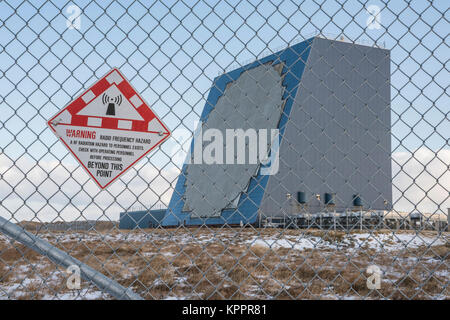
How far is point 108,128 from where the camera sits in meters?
2.62

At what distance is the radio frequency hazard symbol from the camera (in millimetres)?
2598

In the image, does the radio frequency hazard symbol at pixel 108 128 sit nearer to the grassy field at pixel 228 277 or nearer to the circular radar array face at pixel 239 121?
the grassy field at pixel 228 277

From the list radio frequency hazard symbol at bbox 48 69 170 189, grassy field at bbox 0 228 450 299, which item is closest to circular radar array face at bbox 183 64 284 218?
grassy field at bbox 0 228 450 299

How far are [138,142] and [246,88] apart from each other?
3364 centimetres

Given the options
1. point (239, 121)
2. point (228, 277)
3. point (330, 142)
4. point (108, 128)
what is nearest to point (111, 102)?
point (108, 128)

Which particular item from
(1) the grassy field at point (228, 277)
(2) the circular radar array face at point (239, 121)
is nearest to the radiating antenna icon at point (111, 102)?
(1) the grassy field at point (228, 277)

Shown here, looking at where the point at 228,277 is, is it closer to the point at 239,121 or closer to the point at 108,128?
the point at 108,128

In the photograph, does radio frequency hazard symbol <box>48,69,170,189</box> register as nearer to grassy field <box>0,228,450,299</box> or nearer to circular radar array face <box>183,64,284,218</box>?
grassy field <box>0,228,450,299</box>

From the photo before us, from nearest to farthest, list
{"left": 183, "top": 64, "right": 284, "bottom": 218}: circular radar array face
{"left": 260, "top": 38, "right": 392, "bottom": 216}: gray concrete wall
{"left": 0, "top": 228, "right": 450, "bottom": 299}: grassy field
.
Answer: {"left": 0, "top": 228, "right": 450, "bottom": 299}: grassy field, {"left": 183, "top": 64, "right": 284, "bottom": 218}: circular radar array face, {"left": 260, "top": 38, "right": 392, "bottom": 216}: gray concrete wall

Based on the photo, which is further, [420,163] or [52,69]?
[420,163]

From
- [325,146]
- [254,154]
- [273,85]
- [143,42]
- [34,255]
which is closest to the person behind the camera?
[143,42]

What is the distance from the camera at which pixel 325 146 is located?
3391 centimetres

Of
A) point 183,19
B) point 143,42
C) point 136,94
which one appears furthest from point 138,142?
point 183,19
